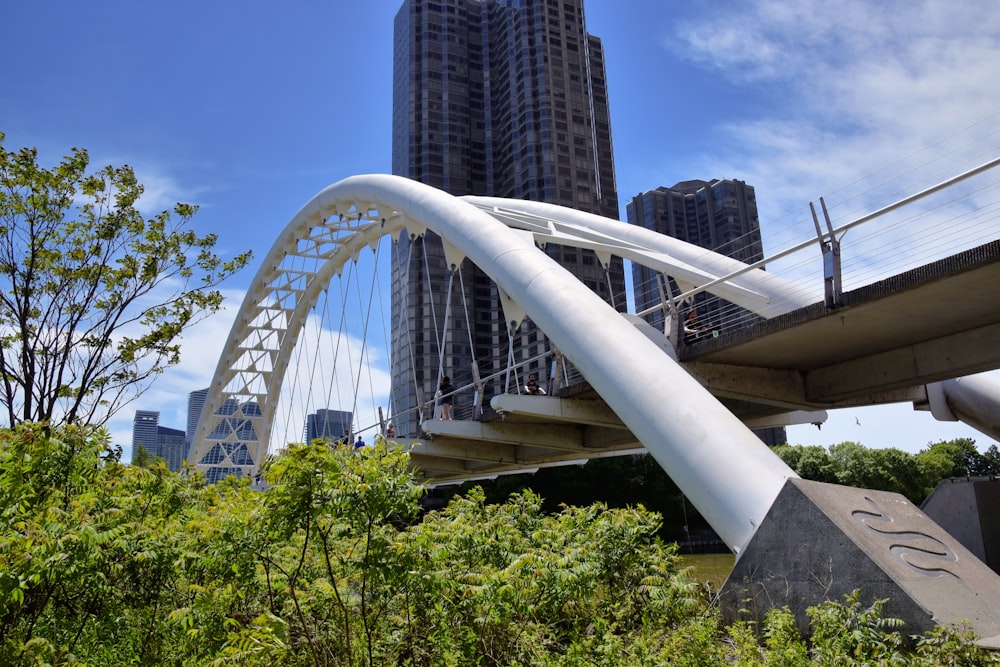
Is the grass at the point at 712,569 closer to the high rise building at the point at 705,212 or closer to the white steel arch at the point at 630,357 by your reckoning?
the white steel arch at the point at 630,357

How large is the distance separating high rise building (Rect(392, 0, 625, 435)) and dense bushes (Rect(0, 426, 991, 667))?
47361mm

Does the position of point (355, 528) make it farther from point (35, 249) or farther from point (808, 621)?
point (35, 249)

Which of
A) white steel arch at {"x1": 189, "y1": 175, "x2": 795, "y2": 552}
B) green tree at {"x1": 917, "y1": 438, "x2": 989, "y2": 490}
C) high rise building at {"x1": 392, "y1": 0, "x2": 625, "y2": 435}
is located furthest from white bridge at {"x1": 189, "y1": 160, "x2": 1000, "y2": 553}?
green tree at {"x1": 917, "y1": 438, "x2": 989, "y2": 490}

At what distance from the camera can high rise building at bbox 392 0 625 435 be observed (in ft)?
196

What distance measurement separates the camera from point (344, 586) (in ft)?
24.2

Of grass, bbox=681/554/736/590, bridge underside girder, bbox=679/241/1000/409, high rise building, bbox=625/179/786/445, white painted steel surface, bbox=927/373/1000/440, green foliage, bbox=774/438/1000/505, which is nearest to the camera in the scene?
grass, bbox=681/554/736/590

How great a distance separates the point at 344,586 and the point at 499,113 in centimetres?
6257

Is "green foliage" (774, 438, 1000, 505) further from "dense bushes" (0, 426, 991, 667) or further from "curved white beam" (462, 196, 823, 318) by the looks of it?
"dense bushes" (0, 426, 991, 667)

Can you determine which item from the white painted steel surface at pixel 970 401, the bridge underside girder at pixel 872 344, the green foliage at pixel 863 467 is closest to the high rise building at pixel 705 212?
the green foliage at pixel 863 467

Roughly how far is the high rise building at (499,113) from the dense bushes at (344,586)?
47361 millimetres

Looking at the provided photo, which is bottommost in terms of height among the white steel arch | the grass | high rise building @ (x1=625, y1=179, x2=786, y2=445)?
the grass

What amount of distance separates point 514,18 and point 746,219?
2766 cm

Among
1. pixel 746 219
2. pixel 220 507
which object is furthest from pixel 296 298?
pixel 746 219

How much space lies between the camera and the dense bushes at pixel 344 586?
548 centimetres
